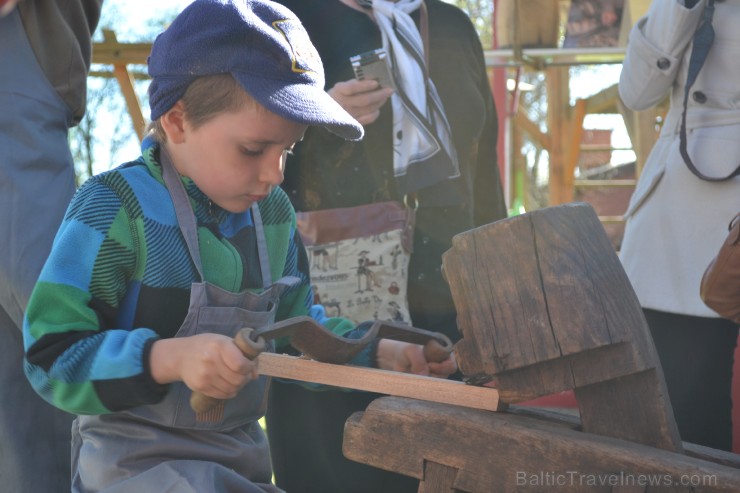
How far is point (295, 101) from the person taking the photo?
1943 millimetres

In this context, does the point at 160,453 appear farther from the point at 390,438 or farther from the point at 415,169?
the point at 415,169

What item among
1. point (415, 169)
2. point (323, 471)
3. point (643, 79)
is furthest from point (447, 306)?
point (643, 79)

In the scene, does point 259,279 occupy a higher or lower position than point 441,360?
higher

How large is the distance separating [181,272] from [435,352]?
1.96 feet

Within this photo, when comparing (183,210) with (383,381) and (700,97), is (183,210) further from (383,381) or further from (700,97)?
(700,97)

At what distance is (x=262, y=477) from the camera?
2098 mm

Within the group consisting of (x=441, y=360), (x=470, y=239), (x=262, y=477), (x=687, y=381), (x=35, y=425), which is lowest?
(x=687, y=381)

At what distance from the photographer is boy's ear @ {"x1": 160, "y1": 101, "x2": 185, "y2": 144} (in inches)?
79.3

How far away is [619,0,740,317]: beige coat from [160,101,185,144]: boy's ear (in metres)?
1.71

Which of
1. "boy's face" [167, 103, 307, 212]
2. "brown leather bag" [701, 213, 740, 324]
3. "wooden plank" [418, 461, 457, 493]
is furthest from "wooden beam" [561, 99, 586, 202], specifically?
"wooden plank" [418, 461, 457, 493]

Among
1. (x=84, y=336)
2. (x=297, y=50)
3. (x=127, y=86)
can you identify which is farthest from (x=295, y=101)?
(x=127, y=86)

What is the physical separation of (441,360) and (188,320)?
1.92ft

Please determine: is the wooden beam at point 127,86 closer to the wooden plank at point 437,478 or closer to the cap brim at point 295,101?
the cap brim at point 295,101

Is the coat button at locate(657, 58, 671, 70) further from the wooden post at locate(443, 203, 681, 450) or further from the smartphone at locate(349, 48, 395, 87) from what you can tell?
the wooden post at locate(443, 203, 681, 450)
